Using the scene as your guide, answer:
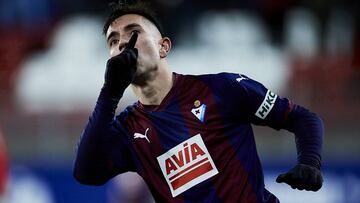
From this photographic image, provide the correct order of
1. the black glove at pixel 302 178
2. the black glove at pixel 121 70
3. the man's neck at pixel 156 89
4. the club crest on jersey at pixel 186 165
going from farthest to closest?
the man's neck at pixel 156 89 < the club crest on jersey at pixel 186 165 < the black glove at pixel 121 70 < the black glove at pixel 302 178

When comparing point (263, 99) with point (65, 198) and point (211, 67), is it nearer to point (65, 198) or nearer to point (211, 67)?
point (65, 198)

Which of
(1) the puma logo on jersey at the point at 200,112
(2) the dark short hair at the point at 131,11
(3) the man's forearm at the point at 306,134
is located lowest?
(3) the man's forearm at the point at 306,134

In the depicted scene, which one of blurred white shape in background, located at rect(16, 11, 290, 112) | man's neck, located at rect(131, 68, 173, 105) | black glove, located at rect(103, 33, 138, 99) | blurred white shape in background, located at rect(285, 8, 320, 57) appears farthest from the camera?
blurred white shape in background, located at rect(285, 8, 320, 57)

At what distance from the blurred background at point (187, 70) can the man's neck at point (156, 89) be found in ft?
11.9

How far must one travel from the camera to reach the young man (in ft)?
11.1

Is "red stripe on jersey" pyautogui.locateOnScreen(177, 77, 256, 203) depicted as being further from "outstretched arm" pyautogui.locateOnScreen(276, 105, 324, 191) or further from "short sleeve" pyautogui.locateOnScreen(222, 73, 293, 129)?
"outstretched arm" pyautogui.locateOnScreen(276, 105, 324, 191)

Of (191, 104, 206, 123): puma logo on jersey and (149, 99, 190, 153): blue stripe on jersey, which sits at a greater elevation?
(191, 104, 206, 123): puma logo on jersey

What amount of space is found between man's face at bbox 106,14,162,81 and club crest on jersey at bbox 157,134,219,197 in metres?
0.36

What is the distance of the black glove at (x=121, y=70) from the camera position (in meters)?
3.31

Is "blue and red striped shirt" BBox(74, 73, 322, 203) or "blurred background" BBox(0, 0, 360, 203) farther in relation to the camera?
"blurred background" BBox(0, 0, 360, 203)

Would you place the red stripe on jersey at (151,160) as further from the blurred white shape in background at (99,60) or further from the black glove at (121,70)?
the blurred white shape in background at (99,60)

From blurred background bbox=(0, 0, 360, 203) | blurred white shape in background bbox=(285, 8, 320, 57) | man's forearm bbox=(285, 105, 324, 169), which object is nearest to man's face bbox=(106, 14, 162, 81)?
man's forearm bbox=(285, 105, 324, 169)

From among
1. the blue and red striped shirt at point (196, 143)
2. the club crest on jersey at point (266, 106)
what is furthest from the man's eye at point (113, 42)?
the club crest on jersey at point (266, 106)

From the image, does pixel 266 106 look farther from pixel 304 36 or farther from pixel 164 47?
pixel 304 36
